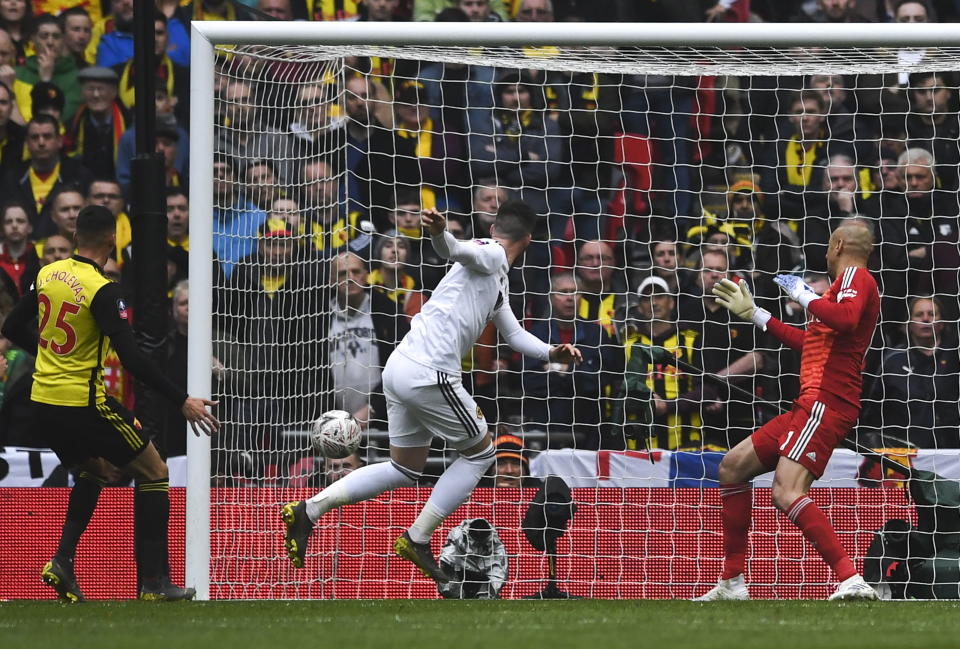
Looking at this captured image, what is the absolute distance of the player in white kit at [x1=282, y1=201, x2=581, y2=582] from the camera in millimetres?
6531

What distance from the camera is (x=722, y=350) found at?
8.94 metres

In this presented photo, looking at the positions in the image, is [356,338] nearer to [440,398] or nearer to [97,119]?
[440,398]

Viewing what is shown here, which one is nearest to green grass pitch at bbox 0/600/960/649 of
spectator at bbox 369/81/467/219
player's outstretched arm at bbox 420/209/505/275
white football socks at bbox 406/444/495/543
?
white football socks at bbox 406/444/495/543

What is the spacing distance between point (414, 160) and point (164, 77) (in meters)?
2.25

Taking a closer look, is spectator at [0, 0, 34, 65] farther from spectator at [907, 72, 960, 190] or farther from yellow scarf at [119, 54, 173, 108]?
spectator at [907, 72, 960, 190]

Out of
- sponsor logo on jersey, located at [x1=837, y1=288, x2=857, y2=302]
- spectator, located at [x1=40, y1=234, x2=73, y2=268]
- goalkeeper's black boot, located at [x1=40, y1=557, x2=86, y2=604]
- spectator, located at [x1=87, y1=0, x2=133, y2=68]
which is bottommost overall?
goalkeeper's black boot, located at [x1=40, y1=557, x2=86, y2=604]

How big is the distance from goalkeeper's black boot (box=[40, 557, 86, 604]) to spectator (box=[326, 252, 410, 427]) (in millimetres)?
2290

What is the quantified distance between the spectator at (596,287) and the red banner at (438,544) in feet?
4.75

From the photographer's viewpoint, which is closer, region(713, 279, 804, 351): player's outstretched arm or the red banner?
region(713, 279, 804, 351): player's outstretched arm

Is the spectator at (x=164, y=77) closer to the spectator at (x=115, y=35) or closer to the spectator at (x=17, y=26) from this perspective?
the spectator at (x=115, y=35)

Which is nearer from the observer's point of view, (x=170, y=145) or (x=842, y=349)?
(x=842, y=349)

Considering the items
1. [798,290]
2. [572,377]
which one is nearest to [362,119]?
[572,377]

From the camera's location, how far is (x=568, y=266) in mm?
9008

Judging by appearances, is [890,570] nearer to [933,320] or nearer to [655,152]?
[933,320]
